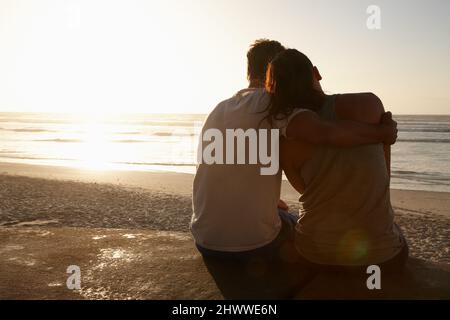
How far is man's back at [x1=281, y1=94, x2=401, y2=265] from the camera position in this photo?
2.42 meters

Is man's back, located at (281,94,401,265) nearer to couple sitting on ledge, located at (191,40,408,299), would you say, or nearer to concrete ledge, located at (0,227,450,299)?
couple sitting on ledge, located at (191,40,408,299)

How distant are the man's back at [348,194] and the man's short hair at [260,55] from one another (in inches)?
21.7

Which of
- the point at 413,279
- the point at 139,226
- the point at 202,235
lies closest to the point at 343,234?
the point at 413,279

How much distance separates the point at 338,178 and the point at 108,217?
712 centimetres

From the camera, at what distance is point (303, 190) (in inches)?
104

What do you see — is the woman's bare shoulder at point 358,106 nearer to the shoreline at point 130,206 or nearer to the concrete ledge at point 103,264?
the concrete ledge at point 103,264

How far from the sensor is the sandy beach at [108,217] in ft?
9.57

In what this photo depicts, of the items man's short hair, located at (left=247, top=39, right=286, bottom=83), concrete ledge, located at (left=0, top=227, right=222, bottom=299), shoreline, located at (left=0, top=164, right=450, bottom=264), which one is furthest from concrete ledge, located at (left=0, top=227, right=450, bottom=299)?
shoreline, located at (left=0, top=164, right=450, bottom=264)

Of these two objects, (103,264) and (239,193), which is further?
(103,264)

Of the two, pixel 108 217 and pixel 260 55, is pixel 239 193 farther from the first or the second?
pixel 108 217

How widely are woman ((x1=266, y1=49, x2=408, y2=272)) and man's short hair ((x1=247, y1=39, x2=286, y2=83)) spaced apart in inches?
15.0

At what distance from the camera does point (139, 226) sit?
8.46 m

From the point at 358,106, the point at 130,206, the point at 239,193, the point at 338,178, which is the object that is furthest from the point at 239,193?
the point at 130,206
